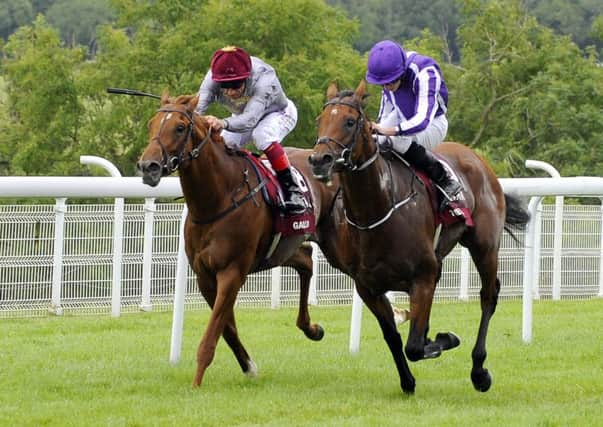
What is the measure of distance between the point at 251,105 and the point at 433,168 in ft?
3.80

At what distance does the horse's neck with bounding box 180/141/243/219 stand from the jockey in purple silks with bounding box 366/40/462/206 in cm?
96

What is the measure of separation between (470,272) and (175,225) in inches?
146

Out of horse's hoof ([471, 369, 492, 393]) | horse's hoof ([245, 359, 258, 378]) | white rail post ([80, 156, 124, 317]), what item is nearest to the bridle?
horse's hoof ([471, 369, 492, 393])

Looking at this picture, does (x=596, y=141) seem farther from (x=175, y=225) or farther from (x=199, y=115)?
(x=199, y=115)

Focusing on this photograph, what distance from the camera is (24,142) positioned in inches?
1427

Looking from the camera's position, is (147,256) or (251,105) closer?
(251,105)

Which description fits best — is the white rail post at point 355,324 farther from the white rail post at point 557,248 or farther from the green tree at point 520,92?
the green tree at point 520,92

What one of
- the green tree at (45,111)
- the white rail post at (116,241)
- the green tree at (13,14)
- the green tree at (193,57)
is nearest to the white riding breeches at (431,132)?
the white rail post at (116,241)

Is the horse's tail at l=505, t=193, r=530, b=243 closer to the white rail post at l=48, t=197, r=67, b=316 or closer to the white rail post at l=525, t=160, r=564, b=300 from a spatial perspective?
the white rail post at l=48, t=197, r=67, b=316

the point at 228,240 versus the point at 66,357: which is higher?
the point at 228,240

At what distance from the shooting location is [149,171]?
22.3 feet

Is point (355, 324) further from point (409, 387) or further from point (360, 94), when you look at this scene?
point (360, 94)

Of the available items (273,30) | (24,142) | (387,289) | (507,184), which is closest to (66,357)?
(387,289)

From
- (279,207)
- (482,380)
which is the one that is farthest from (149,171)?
(482,380)
